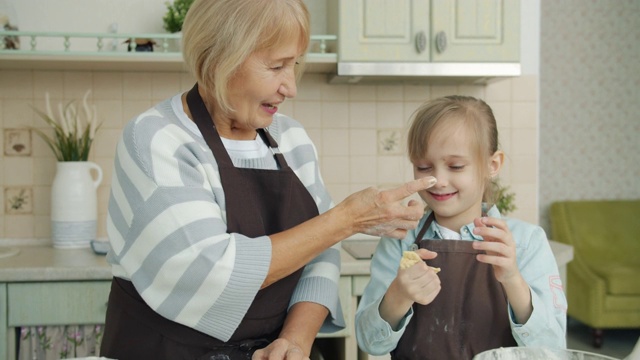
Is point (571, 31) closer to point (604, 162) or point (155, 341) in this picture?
point (604, 162)

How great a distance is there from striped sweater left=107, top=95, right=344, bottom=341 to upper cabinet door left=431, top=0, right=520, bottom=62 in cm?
148

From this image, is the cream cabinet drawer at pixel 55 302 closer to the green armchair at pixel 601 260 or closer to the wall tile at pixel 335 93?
the wall tile at pixel 335 93

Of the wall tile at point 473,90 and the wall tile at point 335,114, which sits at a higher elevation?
the wall tile at point 473,90

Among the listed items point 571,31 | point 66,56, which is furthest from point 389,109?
point 571,31

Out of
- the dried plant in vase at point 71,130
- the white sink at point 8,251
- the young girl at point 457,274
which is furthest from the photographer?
the dried plant in vase at point 71,130

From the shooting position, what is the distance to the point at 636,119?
17.5 ft

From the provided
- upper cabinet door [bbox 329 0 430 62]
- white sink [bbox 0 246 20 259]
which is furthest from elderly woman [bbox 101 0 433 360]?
white sink [bbox 0 246 20 259]

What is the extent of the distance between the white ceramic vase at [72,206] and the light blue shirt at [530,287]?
5.38 feet

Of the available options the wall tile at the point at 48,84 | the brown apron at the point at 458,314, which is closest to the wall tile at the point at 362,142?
the wall tile at the point at 48,84

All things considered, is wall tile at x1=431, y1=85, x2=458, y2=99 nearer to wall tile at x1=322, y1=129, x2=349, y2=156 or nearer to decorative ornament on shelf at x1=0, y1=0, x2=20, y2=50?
wall tile at x1=322, y1=129, x2=349, y2=156

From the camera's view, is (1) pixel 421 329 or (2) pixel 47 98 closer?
(1) pixel 421 329

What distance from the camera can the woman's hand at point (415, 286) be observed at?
1195mm

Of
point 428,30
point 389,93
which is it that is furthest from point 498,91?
point 428,30

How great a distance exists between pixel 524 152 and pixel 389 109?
0.63m
